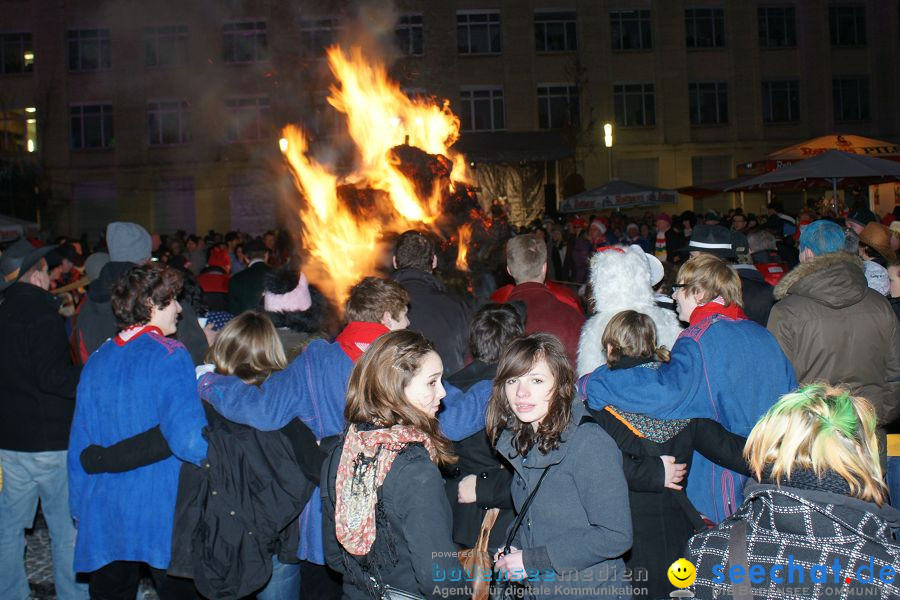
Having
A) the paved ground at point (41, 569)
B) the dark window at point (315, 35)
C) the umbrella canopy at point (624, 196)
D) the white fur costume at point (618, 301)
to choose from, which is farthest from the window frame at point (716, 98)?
the paved ground at point (41, 569)

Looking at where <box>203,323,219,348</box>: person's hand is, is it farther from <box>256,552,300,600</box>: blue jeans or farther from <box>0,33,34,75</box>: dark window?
<box>0,33,34,75</box>: dark window

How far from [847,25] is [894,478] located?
35.6 meters

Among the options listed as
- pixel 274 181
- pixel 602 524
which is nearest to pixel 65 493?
pixel 602 524

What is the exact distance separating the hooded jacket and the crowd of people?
0.04 ft

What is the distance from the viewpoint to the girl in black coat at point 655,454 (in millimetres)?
3654

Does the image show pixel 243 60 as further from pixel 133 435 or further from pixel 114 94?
pixel 133 435

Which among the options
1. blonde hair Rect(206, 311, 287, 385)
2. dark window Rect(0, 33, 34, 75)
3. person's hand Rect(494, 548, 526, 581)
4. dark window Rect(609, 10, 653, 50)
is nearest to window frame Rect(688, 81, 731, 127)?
dark window Rect(609, 10, 653, 50)

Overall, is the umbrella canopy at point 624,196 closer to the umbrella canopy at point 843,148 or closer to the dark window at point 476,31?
the umbrella canopy at point 843,148

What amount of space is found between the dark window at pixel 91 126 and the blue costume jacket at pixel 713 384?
33651 millimetres

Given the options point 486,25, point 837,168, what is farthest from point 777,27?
point 837,168

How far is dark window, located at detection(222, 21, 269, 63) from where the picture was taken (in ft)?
106

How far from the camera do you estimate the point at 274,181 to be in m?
32.5

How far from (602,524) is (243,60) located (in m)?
32.5

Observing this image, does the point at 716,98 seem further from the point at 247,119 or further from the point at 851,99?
the point at 247,119
